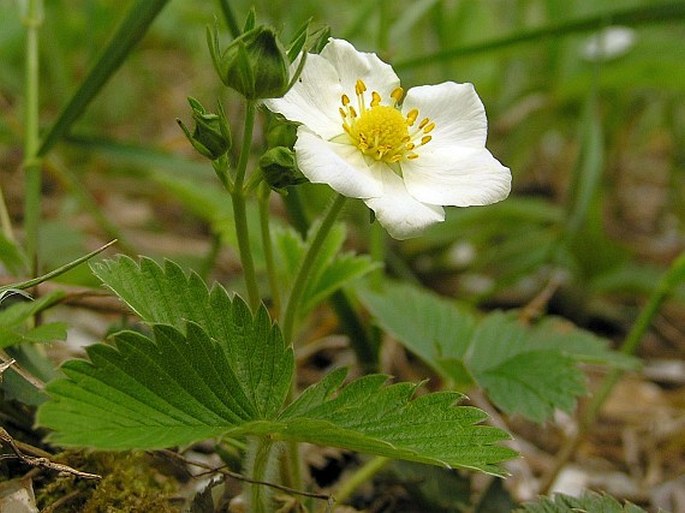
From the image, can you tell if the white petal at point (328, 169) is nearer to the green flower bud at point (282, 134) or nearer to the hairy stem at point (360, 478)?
the green flower bud at point (282, 134)

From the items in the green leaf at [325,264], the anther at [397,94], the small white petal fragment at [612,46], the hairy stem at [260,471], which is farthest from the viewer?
the small white petal fragment at [612,46]

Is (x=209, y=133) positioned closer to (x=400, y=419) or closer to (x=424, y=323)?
(x=400, y=419)

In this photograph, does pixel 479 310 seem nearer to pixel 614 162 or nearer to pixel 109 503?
pixel 614 162

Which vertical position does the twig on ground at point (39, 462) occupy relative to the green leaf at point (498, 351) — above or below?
above

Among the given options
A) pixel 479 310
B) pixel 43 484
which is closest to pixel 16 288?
pixel 43 484

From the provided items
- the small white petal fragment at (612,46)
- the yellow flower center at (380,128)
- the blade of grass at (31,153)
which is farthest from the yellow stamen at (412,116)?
the small white petal fragment at (612,46)

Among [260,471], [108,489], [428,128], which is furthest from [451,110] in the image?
[108,489]
